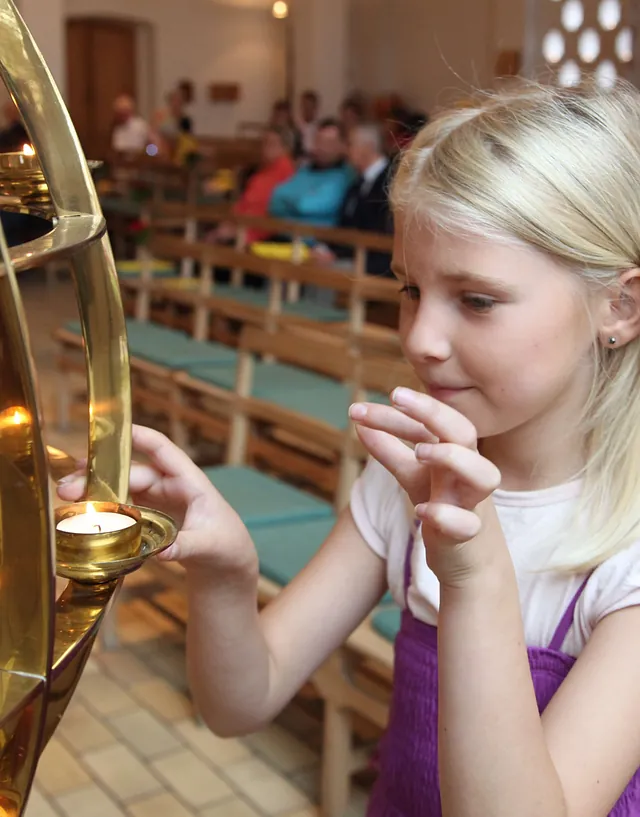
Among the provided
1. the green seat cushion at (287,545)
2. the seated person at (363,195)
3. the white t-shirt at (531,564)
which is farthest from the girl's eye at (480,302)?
the seated person at (363,195)

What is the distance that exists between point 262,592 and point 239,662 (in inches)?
49.0

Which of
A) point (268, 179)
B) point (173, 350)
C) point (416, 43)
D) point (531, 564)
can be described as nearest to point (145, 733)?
point (531, 564)

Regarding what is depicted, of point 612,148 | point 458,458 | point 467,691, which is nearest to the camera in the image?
point 458,458

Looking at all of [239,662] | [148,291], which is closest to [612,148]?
[239,662]

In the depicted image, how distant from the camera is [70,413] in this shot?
5.67 meters

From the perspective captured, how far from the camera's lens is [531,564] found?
1074 mm

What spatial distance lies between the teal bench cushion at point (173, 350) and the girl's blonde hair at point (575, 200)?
3.19 metres

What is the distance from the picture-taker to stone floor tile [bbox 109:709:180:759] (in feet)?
8.49

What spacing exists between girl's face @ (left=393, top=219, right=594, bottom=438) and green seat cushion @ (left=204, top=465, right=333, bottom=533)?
162cm

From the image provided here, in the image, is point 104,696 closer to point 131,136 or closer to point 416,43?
point 131,136

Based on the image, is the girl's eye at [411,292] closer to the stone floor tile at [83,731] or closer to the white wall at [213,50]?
the stone floor tile at [83,731]

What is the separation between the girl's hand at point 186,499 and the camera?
0.90 metres

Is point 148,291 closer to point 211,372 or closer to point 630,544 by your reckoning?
point 211,372

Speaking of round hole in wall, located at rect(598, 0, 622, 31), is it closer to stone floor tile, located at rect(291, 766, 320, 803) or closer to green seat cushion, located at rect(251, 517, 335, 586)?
green seat cushion, located at rect(251, 517, 335, 586)
